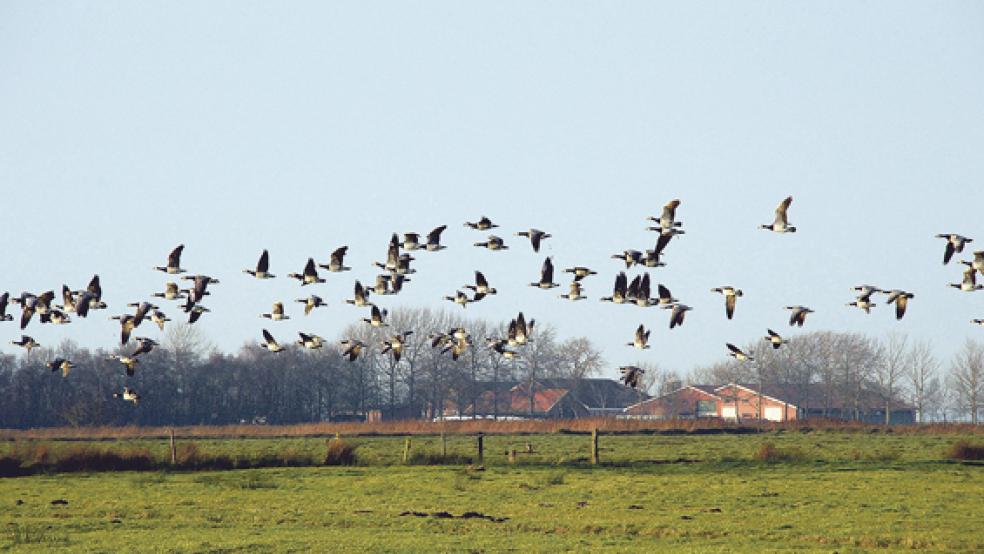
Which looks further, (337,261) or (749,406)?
(749,406)

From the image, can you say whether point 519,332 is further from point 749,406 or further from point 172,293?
point 749,406

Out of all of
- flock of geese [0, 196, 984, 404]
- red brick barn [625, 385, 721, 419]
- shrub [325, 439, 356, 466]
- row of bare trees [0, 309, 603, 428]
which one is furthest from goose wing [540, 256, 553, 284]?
red brick barn [625, 385, 721, 419]

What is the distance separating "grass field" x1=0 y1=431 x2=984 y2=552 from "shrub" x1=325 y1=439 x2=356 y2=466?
83 centimetres

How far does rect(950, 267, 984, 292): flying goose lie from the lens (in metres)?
33.0

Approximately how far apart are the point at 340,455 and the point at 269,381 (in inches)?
3253

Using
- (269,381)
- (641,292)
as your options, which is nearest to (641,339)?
(641,292)

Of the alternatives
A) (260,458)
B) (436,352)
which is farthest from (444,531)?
(436,352)

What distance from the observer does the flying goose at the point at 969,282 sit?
33.0 meters

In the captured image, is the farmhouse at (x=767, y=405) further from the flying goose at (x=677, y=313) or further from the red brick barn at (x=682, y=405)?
the flying goose at (x=677, y=313)

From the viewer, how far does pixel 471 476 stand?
43531 millimetres

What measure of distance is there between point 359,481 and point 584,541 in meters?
16.6

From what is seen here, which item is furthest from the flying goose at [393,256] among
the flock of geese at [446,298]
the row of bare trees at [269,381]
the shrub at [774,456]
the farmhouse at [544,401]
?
the farmhouse at [544,401]

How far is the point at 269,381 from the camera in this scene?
130m

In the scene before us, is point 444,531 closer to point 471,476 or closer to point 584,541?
point 584,541
